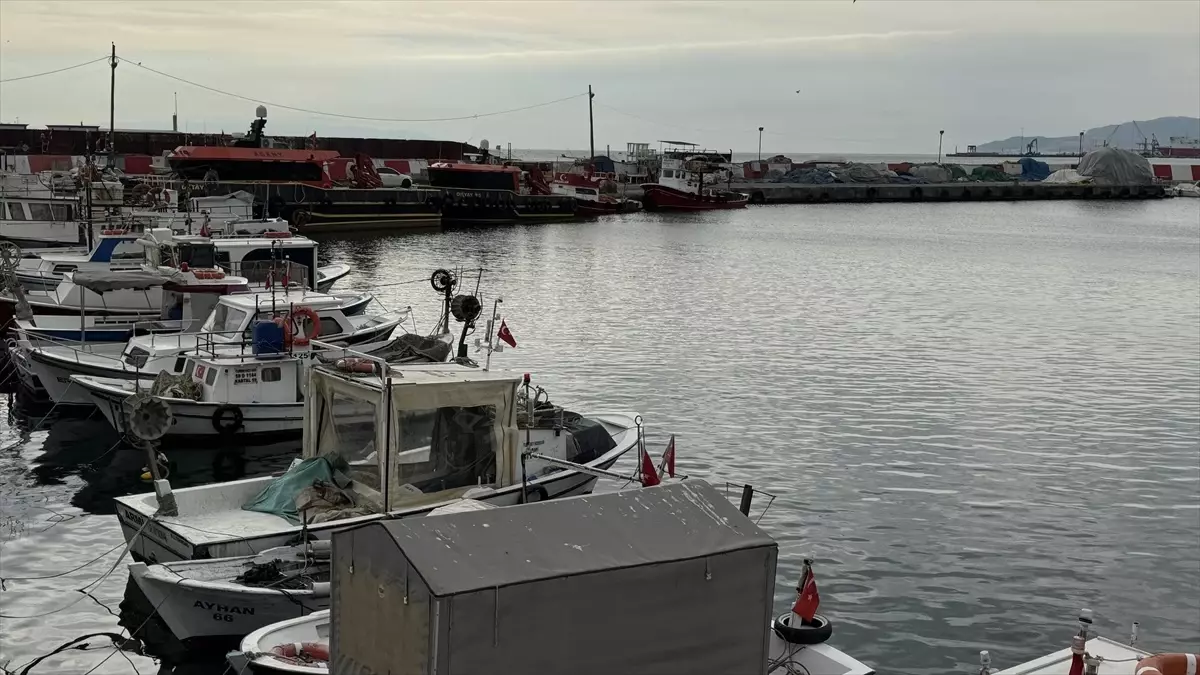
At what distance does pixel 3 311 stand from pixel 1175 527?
92.2 feet

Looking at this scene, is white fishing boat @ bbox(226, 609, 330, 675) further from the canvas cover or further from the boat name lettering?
the canvas cover

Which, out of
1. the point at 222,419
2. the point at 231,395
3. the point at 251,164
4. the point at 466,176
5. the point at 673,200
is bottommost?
the point at 222,419

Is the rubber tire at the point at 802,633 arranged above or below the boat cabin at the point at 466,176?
below

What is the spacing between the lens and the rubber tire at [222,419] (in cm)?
2227

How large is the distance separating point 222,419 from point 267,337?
5.56 feet

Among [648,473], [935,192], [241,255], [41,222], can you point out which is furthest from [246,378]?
[935,192]

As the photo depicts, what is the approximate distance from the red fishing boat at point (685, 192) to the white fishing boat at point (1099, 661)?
9625cm

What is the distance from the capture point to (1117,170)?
151 metres

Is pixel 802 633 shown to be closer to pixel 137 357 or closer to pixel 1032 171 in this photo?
pixel 137 357

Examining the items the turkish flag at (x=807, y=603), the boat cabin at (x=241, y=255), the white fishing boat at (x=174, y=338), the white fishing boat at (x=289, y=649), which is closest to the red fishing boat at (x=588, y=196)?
the boat cabin at (x=241, y=255)

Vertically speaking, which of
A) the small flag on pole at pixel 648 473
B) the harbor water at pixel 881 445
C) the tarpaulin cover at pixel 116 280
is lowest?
the harbor water at pixel 881 445

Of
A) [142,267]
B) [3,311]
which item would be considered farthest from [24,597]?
[3,311]

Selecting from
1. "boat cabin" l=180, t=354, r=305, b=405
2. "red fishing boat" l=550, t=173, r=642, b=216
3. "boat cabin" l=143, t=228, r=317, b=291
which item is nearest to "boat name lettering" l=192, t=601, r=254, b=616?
"boat cabin" l=180, t=354, r=305, b=405

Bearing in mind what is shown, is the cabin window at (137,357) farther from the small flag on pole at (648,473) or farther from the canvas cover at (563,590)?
the canvas cover at (563,590)
